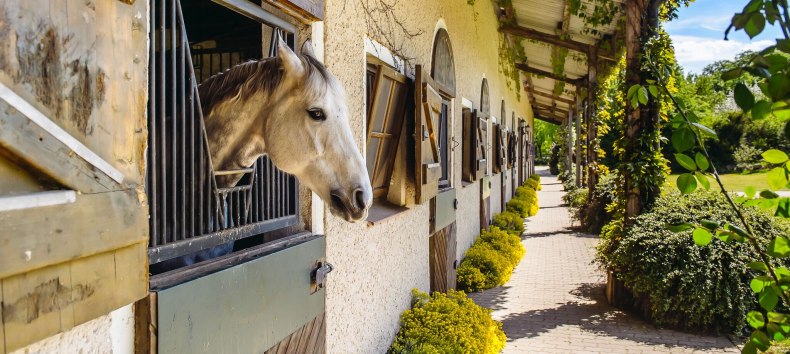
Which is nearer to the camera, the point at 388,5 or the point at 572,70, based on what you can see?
the point at 388,5

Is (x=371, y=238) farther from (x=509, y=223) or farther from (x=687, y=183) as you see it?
(x=509, y=223)

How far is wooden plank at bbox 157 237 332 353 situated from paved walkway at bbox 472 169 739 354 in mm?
A: 3189

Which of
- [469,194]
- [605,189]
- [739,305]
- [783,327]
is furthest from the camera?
[605,189]

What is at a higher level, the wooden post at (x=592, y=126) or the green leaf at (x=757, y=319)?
the wooden post at (x=592, y=126)

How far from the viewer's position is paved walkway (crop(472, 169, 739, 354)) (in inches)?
200

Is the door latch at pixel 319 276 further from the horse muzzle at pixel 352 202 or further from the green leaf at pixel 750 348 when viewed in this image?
the green leaf at pixel 750 348

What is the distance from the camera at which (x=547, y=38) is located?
11.6 meters

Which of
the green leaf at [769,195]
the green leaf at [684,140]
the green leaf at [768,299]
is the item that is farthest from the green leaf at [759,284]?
the green leaf at [684,140]

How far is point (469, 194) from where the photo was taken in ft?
26.0

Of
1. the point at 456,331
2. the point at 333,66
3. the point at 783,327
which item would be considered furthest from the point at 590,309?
the point at 783,327

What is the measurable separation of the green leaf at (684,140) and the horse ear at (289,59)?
47.2 inches

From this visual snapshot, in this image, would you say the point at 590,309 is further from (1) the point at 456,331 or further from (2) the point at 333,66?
(2) the point at 333,66

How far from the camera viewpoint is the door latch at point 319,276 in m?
2.50

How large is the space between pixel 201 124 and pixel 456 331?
2943 millimetres
